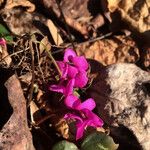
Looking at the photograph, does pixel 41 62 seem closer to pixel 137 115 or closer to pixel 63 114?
pixel 63 114

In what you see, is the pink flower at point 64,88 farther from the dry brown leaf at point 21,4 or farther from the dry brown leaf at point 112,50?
the dry brown leaf at point 21,4

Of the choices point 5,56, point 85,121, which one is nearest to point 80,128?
point 85,121

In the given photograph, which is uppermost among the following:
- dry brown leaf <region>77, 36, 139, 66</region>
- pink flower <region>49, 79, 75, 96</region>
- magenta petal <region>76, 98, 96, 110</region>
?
pink flower <region>49, 79, 75, 96</region>

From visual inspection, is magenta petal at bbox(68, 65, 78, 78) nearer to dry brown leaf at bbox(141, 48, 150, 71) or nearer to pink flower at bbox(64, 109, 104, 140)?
pink flower at bbox(64, 109, 104, 140)

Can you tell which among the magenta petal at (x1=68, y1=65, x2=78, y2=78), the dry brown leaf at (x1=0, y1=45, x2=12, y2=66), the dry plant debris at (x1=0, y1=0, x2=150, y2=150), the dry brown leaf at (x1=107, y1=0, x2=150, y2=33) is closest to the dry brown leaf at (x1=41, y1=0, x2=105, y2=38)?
the dry plant debris at (x1=0, y1=0, x2=150, y2=150)

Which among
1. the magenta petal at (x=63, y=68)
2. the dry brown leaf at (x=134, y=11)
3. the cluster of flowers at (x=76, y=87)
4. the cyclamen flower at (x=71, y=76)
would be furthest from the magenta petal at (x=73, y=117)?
the dry brown leaf at (x=134, y=11)

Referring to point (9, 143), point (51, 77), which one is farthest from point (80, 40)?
point (9, 143)

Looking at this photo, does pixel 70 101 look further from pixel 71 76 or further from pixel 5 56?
pixel 5 56
